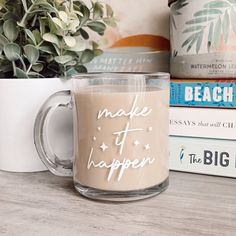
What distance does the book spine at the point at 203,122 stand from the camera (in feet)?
1.47

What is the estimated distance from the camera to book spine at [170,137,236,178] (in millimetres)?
451

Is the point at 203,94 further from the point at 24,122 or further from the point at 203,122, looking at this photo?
the point at 24,122

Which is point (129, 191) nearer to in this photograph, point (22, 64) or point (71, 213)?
point (71, 213)

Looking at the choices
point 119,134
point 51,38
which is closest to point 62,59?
point 51,38

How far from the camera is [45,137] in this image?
44cm

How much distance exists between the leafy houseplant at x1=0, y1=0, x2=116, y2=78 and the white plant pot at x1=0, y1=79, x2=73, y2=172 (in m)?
0.02

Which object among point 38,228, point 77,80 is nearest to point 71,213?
point 38,228

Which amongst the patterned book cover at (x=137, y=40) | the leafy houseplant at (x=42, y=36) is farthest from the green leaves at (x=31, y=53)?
the patterned book cover at (x=137, y=40)

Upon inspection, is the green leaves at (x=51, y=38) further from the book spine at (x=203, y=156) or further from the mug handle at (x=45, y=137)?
the book spine at (x=203, y=156)

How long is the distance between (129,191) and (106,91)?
11cm

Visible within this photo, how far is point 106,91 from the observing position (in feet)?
1.24

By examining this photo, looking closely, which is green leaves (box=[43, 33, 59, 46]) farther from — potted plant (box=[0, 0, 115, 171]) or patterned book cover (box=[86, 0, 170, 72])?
patterned book cover (box=[86, 0, 170, 72])

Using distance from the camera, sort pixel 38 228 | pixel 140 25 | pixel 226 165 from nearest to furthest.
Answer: pixel 38 228 < pixel 226 165 < pixel 140 25

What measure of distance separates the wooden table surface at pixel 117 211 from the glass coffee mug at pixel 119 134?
0.02 meters
